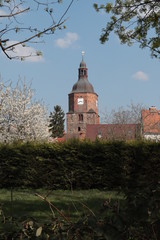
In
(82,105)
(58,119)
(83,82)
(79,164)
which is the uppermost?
(83,82)

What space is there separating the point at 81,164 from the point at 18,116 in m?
14.7

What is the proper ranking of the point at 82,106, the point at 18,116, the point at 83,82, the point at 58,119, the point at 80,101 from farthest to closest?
the point at 83,82, the point at 80,101, the point at 82,106, the point at 58,119, the point at 18,116

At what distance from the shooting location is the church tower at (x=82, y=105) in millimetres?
87750

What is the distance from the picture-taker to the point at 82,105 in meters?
93.1

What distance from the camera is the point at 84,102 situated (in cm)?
9381

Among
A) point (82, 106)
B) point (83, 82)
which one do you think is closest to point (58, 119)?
point (82, 106)

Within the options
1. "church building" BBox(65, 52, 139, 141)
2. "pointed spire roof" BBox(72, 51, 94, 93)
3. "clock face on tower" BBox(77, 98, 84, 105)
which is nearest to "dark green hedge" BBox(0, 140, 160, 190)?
"church building" BBox(65, 52, 139, 141)

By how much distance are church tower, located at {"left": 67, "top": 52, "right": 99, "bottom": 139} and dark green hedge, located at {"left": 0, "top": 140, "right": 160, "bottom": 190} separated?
229 feet

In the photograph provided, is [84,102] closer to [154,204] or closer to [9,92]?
[9,92]

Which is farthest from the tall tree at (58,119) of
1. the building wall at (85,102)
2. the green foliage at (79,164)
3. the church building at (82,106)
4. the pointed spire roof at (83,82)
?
the green foliage at (79,164)

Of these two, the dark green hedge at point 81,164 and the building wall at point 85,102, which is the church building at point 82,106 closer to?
the building wall at point 85,102

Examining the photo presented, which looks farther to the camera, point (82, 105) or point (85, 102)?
point (85, 102)

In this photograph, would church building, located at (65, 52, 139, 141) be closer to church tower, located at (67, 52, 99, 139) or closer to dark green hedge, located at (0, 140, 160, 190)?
church tower, located at (67, 52, 99, 139)

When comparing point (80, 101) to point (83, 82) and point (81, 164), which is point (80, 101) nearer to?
point (83, 82)
